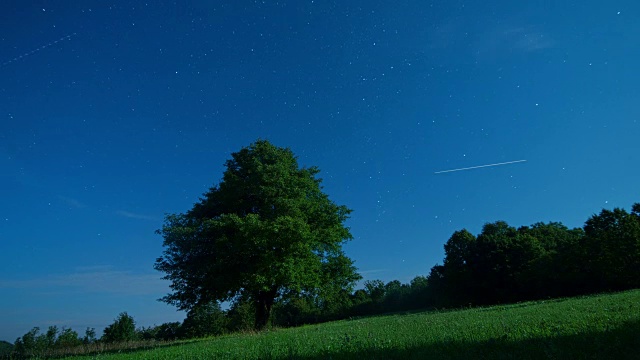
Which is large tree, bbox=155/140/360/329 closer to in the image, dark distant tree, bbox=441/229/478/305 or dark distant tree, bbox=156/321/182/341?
dark distant tree, bbox=441/229/478/305

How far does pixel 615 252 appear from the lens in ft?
156

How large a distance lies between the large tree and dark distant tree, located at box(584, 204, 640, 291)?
37.1 meters

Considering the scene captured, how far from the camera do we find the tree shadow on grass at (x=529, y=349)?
6016 millimetres

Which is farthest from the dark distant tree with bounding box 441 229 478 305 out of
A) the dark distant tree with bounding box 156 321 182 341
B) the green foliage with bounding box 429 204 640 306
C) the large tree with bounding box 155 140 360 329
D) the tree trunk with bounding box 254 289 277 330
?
the dark distant tree with bounding box 156 321 182 341

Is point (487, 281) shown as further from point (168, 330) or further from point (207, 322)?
point (168, 330)

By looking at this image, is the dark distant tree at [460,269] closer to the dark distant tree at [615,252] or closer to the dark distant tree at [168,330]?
the dark distant tree at [615,252]

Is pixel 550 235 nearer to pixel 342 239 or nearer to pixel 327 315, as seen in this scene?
pixel 327 315

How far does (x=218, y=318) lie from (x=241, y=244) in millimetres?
63185

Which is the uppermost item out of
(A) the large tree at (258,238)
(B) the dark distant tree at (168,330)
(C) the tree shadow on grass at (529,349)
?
(A) the large tree at (258,238)

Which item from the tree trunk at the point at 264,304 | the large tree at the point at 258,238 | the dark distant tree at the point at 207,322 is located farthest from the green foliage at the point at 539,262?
the dark distant tree at the point at 207,322

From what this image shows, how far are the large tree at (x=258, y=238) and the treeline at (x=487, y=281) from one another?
4259 millimetres

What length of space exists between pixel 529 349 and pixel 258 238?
17.7m

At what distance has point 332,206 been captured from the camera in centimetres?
3181

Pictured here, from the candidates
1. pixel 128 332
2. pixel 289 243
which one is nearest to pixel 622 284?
pixel 289 243
